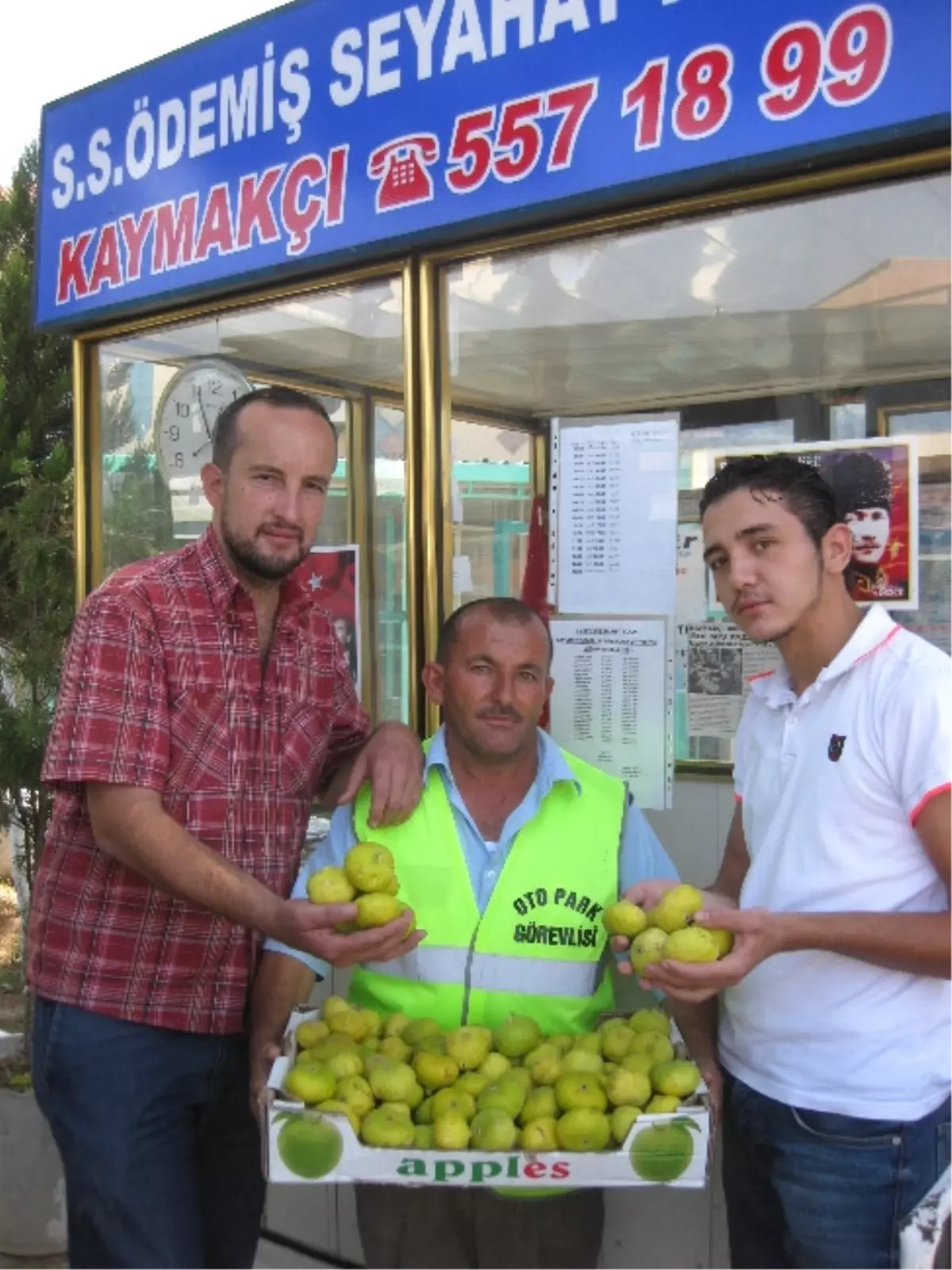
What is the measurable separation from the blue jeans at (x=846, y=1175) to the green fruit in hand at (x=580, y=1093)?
1.02 feet

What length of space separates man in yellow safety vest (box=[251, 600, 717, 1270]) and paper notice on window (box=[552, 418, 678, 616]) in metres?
0.69

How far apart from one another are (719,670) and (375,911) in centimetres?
160

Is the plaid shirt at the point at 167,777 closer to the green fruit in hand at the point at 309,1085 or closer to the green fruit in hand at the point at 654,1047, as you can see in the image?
the green fruit in hand at the point at 309,1085

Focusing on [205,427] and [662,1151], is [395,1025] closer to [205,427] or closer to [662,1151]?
[662,1151]

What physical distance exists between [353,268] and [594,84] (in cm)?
87

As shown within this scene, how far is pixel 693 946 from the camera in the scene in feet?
5.66

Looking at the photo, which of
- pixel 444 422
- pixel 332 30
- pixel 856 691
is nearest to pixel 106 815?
pixel 856 691

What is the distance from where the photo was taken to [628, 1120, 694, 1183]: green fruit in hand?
1.70m

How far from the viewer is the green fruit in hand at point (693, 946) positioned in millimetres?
1726

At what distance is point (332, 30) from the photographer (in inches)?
120

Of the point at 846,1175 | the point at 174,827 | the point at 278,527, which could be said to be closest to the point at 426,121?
the point at 278,527

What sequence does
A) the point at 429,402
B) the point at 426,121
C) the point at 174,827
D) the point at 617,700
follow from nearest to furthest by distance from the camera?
1. the point at 174,827
2. the point at 426,121
3. the point at 617,700
4. the point at 429,402

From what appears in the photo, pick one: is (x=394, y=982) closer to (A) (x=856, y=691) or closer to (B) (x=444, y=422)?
(A) (x=856, y=691)

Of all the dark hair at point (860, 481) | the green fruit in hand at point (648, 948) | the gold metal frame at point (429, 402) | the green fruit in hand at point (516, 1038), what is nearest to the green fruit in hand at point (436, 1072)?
the green fruit in hand at point (516, 1038)
